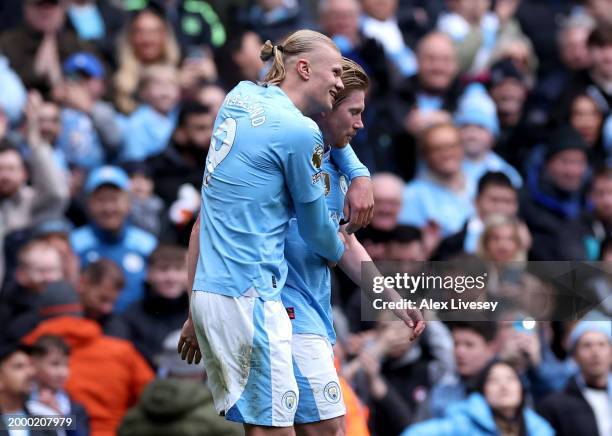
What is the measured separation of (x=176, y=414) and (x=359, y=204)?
2845mm

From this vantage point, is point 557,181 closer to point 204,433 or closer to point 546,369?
point 546,369

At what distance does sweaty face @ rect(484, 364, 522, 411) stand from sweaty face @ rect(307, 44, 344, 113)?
3.61 metres

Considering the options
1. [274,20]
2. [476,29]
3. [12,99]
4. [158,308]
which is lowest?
[158,308]

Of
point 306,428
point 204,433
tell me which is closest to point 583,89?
point 204,433

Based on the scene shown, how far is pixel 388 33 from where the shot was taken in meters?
13.9

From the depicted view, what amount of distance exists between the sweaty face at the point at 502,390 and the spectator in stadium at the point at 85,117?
12.9ft

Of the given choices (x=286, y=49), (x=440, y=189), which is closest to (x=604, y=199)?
(x=440, y=189)

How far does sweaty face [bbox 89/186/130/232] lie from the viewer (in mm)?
11336

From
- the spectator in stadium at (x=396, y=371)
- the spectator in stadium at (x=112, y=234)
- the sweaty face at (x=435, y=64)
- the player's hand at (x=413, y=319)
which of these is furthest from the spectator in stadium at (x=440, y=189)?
the player's hand at (x=413, y=319)

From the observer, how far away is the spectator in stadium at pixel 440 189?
12211 mm

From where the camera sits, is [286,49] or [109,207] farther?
[109,207]

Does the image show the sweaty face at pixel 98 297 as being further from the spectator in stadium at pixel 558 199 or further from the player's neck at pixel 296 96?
the player's neck at pixel 296 96

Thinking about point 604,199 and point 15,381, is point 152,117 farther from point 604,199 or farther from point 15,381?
point 15,381

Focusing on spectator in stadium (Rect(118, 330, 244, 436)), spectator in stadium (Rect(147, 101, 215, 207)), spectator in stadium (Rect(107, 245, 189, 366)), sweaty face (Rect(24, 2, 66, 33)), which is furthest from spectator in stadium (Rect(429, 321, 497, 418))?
sweaty face (Rect(24, 2, 66, 33))
